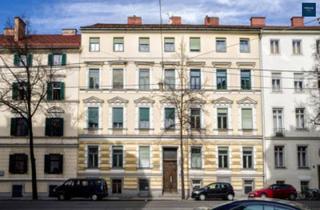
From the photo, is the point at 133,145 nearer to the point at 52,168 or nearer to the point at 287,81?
the point at 52,168

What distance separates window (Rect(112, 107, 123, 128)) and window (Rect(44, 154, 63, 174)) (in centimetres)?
585

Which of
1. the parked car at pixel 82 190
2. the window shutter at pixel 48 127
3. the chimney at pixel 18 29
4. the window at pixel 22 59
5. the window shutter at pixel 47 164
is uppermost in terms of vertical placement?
the chimney at pixel 18 29

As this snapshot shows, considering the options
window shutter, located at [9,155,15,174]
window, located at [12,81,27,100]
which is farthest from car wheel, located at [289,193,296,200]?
window shutter, located at [9,155,15,174]

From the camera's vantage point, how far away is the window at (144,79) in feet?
147

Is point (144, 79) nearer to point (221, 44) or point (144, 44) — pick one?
point (144, 44)

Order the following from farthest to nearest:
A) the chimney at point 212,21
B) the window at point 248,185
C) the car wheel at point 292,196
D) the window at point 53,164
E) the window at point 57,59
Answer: the chimney at point 212,21 → the window at point 57,59 → the window at point 248,185 → the window at point 53,164 → the car wheel at point 292,196

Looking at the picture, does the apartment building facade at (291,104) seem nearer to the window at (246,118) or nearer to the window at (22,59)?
the window at (246,118)

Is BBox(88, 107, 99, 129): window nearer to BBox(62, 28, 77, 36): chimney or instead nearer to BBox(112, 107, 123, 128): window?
BBox(112, 107, 123, 128): window

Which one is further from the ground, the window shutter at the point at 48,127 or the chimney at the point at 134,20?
the chimney at the point at 134,20

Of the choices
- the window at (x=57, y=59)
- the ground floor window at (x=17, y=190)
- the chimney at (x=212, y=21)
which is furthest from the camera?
the chimney at (x=212, y=21)

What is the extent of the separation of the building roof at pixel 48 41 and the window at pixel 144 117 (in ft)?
28.8

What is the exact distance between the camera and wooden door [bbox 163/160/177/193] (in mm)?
43438

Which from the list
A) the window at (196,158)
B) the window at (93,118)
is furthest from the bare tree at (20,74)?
the window at (196,158)

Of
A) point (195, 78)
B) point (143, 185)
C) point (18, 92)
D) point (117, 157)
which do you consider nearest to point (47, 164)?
point (117, 157)
